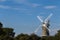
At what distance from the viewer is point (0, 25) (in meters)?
173

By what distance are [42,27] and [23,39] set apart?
84.9 m

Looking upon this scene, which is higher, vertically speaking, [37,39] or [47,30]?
[47,30]

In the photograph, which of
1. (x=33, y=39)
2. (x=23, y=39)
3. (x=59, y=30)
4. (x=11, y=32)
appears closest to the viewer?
(x=23, y=39)

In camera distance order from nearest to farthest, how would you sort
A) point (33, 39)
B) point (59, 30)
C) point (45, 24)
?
point (33, 39) < point (59, 30) < point (45, 24)

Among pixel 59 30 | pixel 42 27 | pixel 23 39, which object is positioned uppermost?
pixel 42 27

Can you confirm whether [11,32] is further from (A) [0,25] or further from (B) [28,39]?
(B) [28,39]

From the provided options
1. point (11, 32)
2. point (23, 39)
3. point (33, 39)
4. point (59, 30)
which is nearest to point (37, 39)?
point (33, 39)

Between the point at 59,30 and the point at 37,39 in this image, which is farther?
the point at 59,30

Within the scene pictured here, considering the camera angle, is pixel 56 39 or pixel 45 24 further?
pixel 45 24

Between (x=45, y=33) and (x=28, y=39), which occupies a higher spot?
(x=45, y=33)

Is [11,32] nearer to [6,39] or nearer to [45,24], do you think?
[45,24]

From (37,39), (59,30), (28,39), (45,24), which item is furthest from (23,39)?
(45,24)

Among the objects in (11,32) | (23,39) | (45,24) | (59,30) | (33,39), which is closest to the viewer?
(23,39)

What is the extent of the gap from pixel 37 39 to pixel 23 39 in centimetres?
1682
